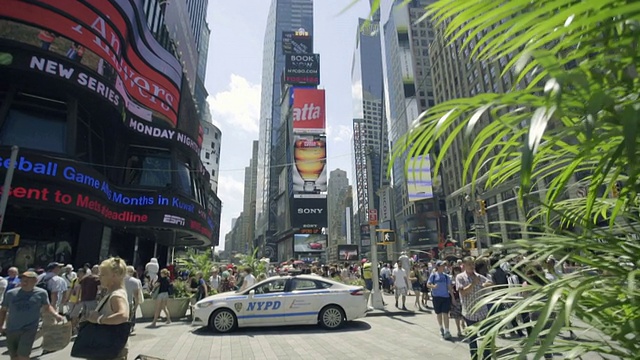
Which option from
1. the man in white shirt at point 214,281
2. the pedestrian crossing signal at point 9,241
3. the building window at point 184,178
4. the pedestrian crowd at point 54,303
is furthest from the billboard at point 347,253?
the pedestrian crowd at point 54,303

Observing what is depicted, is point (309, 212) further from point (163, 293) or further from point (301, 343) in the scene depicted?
point (301, 343)

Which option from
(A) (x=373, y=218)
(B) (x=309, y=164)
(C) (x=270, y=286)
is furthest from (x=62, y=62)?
Result: (B) (x=309, y=164)

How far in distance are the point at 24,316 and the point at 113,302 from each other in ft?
9.62

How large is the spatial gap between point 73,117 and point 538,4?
22.1 m

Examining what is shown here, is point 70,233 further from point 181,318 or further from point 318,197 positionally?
point 318,197

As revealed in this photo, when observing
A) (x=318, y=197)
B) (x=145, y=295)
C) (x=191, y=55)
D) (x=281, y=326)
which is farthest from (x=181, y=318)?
(x=318, y=197)

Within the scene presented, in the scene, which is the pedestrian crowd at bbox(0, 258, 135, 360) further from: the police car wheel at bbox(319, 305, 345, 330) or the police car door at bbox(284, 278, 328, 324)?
the police car wheel at bbox(319, 305, 345, 330)

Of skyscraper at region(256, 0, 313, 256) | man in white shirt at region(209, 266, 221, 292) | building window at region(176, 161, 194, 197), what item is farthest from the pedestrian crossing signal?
skyscraper at region(256, 0, 313, 256)

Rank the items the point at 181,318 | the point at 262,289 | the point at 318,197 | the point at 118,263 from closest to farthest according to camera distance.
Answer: the point at 118,263, the point at 262,289, the point at 181,318, the point at 318,197

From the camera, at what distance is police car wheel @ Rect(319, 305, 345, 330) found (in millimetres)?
10219

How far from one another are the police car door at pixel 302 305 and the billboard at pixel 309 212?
67.3 m

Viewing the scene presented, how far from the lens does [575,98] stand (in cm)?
99

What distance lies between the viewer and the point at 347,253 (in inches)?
1911

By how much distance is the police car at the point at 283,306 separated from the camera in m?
10.1
